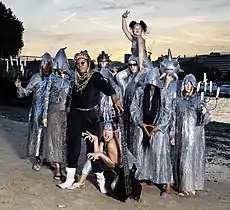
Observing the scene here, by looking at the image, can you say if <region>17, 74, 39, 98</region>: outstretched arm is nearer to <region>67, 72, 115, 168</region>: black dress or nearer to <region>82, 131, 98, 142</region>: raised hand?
<region>67, 72, 115, 168</region>: black dress

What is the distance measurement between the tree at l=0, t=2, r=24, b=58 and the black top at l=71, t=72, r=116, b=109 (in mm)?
46300

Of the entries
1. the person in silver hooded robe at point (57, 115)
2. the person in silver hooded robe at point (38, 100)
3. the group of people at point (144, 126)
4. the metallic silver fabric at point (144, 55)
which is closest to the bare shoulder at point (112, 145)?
the group of people at point (144, 126)

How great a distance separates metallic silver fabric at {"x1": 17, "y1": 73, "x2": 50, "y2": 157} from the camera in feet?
29.1

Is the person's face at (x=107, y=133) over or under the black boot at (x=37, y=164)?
over

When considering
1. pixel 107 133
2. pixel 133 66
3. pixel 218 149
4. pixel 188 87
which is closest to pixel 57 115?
pixel 107 133

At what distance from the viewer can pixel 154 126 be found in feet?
24.9

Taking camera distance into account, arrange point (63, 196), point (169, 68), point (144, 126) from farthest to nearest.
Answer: point (169, 68) < point (144, 126) < point (63, 196)

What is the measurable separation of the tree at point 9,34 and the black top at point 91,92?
46.3 meters

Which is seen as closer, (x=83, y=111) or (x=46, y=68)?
(x=83, y=111)

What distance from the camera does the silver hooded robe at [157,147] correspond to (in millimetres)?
7602

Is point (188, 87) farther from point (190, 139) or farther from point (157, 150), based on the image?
point (157, 150)

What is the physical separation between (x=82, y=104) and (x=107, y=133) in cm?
51

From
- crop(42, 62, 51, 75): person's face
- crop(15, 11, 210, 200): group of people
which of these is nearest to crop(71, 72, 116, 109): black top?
crop(15, 11, 210, 200): group of people

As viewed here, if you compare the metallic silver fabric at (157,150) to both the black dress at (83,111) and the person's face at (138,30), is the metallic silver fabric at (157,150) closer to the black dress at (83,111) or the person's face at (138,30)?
the black dress at (83,111)
